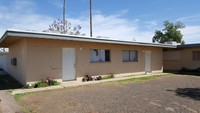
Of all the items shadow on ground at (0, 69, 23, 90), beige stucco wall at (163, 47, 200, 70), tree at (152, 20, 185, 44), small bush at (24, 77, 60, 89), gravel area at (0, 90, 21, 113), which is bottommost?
shadow on ground at (0, 69, 23, 90)

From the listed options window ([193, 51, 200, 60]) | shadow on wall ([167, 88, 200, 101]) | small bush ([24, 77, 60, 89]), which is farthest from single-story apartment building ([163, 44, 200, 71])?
small bush ([24, 77, 60, 89])

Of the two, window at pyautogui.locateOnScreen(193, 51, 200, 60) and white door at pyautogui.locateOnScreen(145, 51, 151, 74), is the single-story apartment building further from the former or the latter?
white door at pyautogui.locateOnScreen(145, 51, 151, 74)

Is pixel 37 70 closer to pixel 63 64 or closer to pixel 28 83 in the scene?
pixel 28 83

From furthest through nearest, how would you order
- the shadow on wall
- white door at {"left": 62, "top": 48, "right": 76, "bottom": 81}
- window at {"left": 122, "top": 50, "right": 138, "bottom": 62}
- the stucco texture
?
window at {"left": 122, "top": 50, "right": 138, "bottom": 62} → white door at {"left": 62, "top": 48, "right": 76, "bottom": 81} → the stucco texture → the shadow on wall

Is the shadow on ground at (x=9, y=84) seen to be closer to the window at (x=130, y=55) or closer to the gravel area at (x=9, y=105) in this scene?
the gravel area at (x=9, y=105)

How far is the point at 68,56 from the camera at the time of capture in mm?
12320

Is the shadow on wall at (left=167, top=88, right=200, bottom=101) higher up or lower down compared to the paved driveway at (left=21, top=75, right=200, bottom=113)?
lower down

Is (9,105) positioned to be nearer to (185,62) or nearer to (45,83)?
(45,83)

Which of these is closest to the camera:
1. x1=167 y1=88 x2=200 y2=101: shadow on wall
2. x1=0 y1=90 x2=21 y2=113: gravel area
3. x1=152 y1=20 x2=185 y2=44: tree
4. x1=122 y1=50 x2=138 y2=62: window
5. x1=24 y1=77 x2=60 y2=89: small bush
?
x1=0 y1=90 x2=21 y2=113: gravel area

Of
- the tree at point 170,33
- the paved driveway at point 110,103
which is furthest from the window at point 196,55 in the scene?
the tree at point 170,33

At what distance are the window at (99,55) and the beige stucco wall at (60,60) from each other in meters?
0.26

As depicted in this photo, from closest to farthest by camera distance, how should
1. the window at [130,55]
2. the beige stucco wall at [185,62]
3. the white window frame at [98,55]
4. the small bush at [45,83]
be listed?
the small bush at [45,83] < the white window frame at [98,55] < the window at [130,55] < the beige stucco wall at [185,62]

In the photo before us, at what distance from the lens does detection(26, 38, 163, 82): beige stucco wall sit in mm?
10891

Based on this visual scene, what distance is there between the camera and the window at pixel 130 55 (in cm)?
1596
